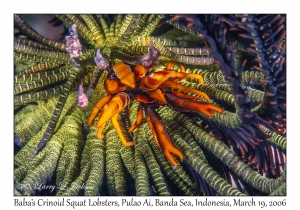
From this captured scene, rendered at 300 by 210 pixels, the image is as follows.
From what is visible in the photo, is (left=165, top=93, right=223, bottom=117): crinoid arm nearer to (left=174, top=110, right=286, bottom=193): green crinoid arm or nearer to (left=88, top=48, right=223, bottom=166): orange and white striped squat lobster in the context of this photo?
(left=88, top=48, right=223, bottom=166): orange and white striped squat lobster

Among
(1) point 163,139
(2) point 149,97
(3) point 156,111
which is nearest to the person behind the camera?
(1) point 163,139

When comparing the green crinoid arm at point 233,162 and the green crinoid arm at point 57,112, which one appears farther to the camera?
the green crinoid arm at point 57,112

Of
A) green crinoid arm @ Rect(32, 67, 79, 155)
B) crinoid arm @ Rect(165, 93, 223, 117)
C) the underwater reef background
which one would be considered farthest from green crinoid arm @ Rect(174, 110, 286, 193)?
green crinoid arm @ Rect(32, 67, 79, 155)

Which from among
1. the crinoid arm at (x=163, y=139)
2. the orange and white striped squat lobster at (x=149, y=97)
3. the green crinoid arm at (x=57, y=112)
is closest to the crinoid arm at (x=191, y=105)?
the orange and white striped squat lobster at (x=149, y=97)

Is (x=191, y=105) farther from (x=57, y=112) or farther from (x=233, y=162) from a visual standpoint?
(x=57, y=112)

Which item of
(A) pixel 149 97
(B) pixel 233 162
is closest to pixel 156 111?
(A) pixel 149 97

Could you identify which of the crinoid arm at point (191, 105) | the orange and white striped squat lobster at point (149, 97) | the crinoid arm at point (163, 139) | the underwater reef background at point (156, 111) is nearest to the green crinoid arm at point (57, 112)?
the underwater reef background at point (156, 111)

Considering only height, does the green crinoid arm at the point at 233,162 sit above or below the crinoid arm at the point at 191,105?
below

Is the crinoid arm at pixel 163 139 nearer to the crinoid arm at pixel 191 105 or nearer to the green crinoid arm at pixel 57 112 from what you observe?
the crinoid arm at pixel 191 105

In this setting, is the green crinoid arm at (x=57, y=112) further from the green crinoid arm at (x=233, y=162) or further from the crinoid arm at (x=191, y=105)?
the green crinoid arm at (x=233, y=162)
